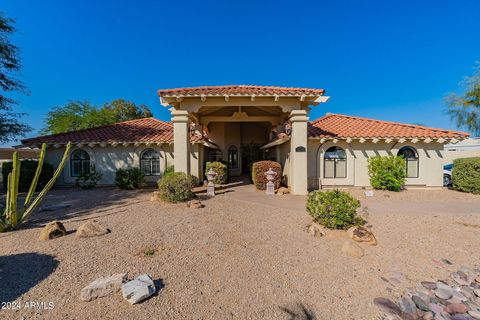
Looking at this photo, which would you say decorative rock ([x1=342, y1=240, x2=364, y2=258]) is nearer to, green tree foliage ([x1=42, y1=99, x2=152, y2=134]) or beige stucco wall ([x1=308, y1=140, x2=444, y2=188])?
beige stucco wall ([x1=308, y1=140, x2=444, y2=188])

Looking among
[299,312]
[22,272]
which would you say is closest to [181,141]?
[22,272]

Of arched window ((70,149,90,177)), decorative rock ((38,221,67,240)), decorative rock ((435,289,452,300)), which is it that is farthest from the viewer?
arched window ((70,149,90,177))

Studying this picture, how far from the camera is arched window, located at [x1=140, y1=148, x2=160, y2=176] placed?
14.5 meters

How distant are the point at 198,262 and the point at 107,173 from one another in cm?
1300

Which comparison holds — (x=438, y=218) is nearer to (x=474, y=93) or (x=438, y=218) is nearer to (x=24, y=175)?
(x=474, y=93)

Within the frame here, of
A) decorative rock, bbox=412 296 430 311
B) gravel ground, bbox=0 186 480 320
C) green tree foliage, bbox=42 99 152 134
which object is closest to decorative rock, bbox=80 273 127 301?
gravel ground, bbox=0 186 480 320

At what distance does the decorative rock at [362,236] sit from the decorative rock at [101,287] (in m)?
4.67

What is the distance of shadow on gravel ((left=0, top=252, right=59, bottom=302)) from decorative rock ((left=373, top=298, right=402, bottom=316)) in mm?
4701

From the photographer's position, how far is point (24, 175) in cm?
1209

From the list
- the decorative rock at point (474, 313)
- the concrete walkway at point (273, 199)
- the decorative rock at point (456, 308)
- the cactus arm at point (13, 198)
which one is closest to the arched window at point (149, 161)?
the concrete walkway at point (273, 199)

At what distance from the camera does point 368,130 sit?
12812 mm

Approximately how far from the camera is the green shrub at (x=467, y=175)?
10914 millimetres

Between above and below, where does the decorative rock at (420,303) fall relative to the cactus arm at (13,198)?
below

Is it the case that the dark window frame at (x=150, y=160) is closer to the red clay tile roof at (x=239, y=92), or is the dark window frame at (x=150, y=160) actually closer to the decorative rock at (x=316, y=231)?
the red clay tile roof at (x=239, y=92)
